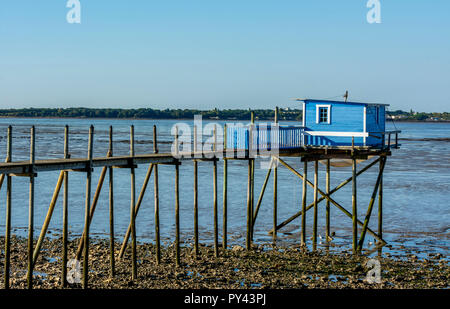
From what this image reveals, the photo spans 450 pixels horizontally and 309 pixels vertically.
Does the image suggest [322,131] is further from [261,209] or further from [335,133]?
[261,209]

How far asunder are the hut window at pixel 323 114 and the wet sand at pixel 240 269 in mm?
5946

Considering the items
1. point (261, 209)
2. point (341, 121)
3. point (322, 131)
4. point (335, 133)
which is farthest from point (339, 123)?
point (261, 209)

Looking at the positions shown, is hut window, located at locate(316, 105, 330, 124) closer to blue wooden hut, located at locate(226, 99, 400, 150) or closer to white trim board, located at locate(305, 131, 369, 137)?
blue wooden hut, located at locate(226, 99, 400, 150)

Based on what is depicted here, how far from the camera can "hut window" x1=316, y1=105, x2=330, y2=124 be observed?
28.8 m

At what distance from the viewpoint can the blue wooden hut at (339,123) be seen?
28.2 meters

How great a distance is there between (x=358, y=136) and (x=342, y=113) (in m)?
1.21

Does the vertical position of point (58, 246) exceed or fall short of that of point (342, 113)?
it falls short

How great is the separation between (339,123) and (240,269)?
9.18 m
